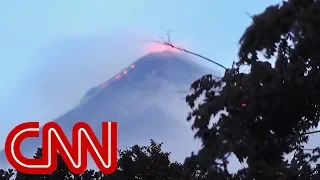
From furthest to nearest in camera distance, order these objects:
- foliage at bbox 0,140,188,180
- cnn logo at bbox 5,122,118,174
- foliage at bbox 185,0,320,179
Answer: foliage at bbox 0,140,188,180 → cnn logo at bbox 5,122,118,174 → foliage at bbox 185,0,320,179

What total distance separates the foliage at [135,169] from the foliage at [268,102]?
7.90 meters

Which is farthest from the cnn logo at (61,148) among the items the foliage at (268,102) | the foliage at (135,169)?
the foliage at (268,102)

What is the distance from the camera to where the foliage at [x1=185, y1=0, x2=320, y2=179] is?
4.03 m

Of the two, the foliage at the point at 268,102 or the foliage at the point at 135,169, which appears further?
the foliage at the point at 135,169

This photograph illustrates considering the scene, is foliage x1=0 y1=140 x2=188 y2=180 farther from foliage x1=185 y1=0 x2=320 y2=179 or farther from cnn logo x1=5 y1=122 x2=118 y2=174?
foliage x1=185 y1=0 x2=320 y2=179

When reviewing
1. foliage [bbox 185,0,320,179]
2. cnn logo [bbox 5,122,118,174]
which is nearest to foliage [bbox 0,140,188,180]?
cnn logo [bbox 5,122,118,174]

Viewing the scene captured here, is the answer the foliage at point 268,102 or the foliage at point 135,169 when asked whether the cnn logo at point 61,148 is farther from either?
the foliage at point 268,102

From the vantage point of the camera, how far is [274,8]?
13.4ft

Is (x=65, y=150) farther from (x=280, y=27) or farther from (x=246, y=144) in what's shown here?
(x=280, y=27)

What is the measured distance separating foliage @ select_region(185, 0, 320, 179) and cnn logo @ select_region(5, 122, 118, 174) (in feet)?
19.6

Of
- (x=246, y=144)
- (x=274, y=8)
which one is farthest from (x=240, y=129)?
(x=274, y=8)

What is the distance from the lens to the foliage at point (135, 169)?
44.1 ft

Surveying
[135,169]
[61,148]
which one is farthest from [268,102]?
[135,169]

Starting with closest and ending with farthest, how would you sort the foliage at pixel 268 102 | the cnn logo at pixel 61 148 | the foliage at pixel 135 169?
A: the foliage at pixel 268 102
the cnn logo at pixel 61 148
the foliage at pixel 135 169
